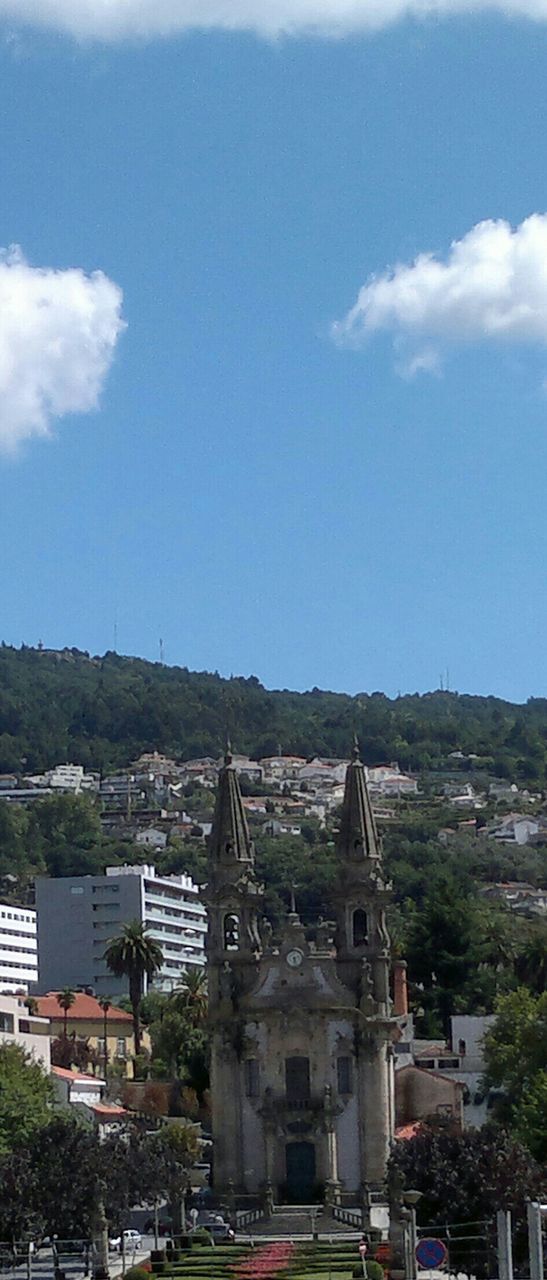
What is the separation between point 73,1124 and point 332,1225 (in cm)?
1368

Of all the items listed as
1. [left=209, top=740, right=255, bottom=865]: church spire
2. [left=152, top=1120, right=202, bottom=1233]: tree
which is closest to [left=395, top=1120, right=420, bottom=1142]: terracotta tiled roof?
[left=152, top=1120, right=202, bottom=1233]: tree

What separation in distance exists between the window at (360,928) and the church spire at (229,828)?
558cm

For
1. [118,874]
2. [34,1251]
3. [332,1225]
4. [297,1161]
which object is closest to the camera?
[34,1251]

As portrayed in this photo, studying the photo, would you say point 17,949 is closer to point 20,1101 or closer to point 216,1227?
point 20,1101

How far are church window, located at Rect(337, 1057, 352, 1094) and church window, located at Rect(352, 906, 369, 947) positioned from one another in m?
5.04

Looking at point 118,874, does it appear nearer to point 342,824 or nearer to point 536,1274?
point 342,824

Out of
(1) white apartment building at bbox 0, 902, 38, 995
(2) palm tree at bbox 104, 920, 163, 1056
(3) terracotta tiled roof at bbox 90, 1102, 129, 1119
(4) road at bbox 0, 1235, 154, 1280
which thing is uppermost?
(1) white apartment building at bbox 0, 902, 38, 995

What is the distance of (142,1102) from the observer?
12106cm

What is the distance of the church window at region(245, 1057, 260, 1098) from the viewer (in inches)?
3986

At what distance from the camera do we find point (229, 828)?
105125 mm

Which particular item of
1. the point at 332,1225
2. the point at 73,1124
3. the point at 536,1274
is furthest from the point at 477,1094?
the point at 536,1274

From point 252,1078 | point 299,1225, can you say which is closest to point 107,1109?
point 252,1078

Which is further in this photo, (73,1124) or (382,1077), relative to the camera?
(382,1077)

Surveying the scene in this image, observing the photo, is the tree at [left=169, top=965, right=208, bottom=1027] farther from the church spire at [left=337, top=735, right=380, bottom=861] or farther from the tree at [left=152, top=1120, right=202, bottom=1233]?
the church spire at [left=337, top=735, right=380, bottom=861]
